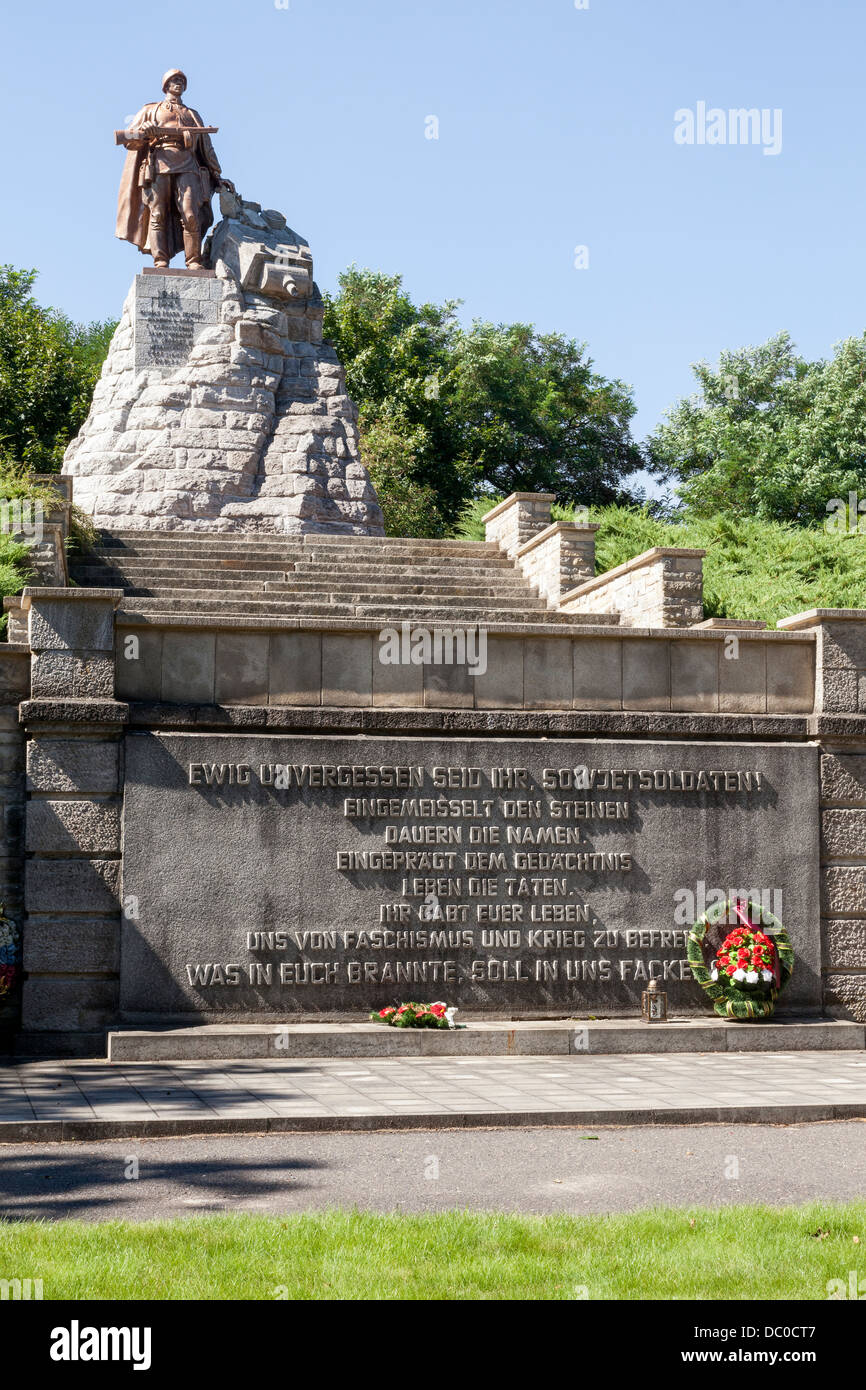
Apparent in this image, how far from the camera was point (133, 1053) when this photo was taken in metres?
11.2

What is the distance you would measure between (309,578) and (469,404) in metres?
28.1

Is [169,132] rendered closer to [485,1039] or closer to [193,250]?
[193,250]

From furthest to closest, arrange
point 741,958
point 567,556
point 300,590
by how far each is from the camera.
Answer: point 567,556
point 300,590
point 741,958

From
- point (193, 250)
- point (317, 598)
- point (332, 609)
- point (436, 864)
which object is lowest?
point (436, 864)

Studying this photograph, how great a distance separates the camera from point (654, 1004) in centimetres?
1237

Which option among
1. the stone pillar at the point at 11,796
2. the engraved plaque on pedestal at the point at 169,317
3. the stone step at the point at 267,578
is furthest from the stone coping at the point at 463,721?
the engraved plaque on pedestal at the point at 169,317

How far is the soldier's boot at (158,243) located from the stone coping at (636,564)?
35.9 feet

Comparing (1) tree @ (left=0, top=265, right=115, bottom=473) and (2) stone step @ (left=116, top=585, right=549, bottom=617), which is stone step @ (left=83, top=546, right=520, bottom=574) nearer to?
(2) stone step @ (left=116, top=585, right=549, bottom=617)

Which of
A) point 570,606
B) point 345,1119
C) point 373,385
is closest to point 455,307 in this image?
point 373,385

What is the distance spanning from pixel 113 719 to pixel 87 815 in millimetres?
829

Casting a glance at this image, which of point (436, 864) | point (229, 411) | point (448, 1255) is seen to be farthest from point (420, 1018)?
point (229, 411)

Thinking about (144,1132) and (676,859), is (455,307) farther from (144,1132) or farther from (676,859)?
Answer: (144,1132)

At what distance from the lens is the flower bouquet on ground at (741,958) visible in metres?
12.5

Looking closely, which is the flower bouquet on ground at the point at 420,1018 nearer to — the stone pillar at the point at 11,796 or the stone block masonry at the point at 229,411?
the stone pillar at the point at 11,796
